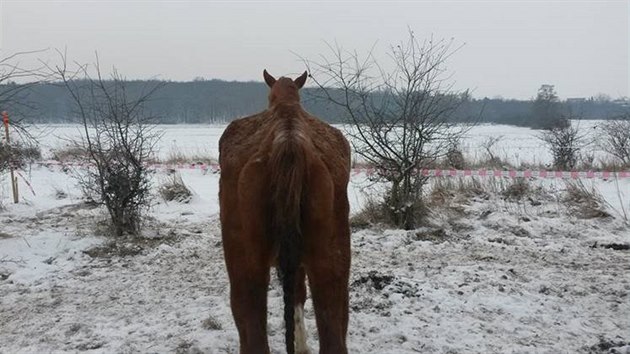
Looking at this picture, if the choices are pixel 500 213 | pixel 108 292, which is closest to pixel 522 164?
pixel 500 213

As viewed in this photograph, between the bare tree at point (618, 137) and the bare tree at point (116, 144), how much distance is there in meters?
14.7

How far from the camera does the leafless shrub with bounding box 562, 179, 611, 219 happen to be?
8.02m

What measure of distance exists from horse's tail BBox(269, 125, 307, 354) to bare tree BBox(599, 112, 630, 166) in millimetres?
16289

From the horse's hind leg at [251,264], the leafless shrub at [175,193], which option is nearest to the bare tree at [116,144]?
the leafless shrub at [175,193]

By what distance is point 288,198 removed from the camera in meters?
2.43

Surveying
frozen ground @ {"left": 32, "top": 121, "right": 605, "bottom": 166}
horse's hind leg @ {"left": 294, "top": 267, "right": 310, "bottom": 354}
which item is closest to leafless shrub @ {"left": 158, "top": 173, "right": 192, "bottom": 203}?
frozen ground @ {"left": 32, "top": 121, "right": 605, "bottom": 166}

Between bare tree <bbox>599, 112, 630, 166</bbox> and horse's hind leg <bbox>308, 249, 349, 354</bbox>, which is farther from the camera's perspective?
bare tree <bbox>599, 112, 630, 166</bbox>

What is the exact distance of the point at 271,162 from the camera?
8.32 feet

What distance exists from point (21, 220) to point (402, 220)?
6.64 m

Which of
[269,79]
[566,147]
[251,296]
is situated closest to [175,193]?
[269,79]

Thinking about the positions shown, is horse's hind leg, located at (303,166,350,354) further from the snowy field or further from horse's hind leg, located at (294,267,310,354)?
the snowy field

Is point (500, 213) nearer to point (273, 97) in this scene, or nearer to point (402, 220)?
point (402, 220)

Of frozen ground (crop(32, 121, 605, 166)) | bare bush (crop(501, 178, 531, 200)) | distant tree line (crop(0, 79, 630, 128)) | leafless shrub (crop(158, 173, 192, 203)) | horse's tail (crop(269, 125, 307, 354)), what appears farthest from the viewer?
distant tree line (crop(0, 79, 630, 128))

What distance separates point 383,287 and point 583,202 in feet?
17.5
